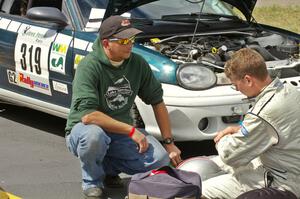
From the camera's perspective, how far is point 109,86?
450cm

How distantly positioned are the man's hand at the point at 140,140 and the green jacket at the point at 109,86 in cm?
31

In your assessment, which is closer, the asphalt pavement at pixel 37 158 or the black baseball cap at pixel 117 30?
the black baseball cap at pixel 117 30

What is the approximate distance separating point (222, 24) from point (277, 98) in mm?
2621

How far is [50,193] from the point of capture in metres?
4.72

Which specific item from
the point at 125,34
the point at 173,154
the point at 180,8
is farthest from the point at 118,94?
the point at 180,8

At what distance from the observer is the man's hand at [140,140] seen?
4.26 m

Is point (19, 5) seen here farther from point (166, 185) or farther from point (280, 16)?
point (280, 16)

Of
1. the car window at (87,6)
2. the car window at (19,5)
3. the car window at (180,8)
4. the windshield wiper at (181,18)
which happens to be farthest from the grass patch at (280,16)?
the car window at (87,6)

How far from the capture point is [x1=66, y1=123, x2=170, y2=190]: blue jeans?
14.1 ft

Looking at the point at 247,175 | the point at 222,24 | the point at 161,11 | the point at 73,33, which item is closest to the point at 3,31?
the point at 73,33

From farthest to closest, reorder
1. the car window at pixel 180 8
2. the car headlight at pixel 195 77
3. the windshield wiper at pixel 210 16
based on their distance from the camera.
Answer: the windshield wiper at pixel 210 16 → the car window at pixel 180 8 → the car headlight at pixel 195 77

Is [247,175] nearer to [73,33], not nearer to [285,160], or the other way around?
[285,160]

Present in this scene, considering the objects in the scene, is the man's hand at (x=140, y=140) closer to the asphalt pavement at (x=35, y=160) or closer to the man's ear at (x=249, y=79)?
the asphalt pavement at (x=35, y=160)

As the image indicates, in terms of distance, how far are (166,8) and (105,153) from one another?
2199 mm
